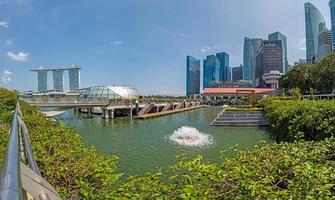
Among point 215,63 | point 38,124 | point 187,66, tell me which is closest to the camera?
point 38,124

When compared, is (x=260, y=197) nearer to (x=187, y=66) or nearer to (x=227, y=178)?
(x=227, y=178)

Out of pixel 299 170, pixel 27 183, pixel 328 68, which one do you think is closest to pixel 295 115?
pixel 299 170

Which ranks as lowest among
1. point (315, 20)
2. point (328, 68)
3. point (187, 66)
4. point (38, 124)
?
point (38, 124)

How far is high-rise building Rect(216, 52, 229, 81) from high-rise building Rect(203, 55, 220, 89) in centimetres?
552

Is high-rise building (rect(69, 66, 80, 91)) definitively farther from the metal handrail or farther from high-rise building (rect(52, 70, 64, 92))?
the metal handrail

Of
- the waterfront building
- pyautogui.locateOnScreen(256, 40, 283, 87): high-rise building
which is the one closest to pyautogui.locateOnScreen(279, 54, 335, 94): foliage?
the waterfront building

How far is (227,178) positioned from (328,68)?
40.8 meters

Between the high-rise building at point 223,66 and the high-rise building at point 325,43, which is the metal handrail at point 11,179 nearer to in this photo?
the high-rise building at point 325,43

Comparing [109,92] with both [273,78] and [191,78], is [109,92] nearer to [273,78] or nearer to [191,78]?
[273,78]

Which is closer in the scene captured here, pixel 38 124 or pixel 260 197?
pixel 260 197

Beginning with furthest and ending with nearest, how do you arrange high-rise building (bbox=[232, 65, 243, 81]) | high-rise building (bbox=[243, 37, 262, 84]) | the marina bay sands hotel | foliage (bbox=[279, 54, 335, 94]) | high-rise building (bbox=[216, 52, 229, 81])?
high-rise building (bbox=[232, 65, 243, 81]), high-rise building (bbox=[216, 52, 229, 81]), high-rise building (bbox=[243, 37, 262, 84]), the marina bay sands hotel, foliage (bbox=[279, 54, 335, 94])

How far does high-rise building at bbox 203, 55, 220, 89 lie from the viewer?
158 m

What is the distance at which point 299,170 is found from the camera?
2457mm

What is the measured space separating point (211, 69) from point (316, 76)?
392 ft
